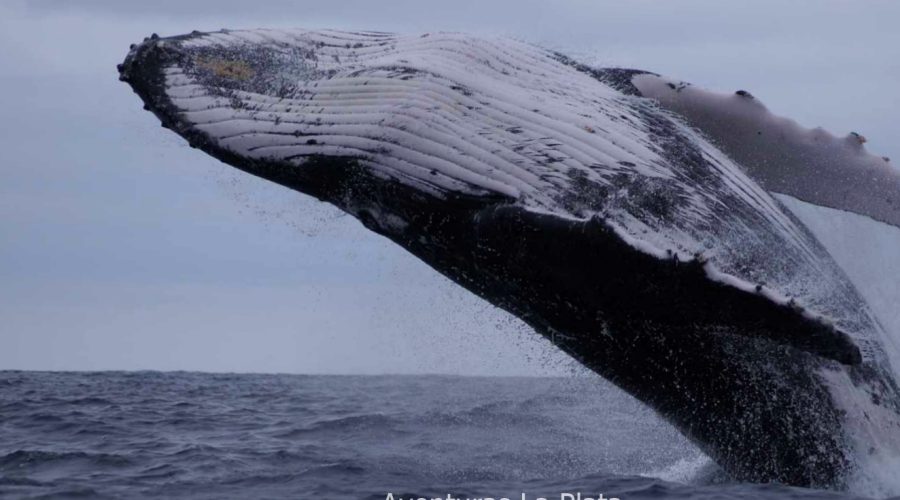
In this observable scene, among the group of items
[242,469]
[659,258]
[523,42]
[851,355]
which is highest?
[523,42]

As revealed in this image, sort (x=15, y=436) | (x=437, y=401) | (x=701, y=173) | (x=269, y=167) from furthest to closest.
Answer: (x=437, y=401) < (x=15, y=436) < (x=701, y=173) < (x=269, y=167)

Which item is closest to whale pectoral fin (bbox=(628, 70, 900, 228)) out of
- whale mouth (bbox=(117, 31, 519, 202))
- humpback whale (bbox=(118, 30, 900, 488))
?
humpback whale (bbox=(118, 30, 900, 488))

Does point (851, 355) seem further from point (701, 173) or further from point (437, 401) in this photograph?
point (437, 401)

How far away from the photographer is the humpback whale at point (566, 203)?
4562 millimetres

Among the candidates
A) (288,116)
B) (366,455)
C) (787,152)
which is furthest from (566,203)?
(366,455)

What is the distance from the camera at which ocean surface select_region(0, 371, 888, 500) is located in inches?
282

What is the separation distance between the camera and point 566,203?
4.84m

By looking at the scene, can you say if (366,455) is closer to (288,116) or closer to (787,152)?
(787,152)

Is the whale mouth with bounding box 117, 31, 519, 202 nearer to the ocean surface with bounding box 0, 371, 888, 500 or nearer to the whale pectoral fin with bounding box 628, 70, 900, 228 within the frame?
the whale pectoral fin with bounding box 628, 70, 900, 228

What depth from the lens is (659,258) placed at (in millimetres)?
4242

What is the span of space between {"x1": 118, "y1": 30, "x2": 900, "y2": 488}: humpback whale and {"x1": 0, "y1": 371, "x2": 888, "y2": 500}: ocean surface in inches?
23.4

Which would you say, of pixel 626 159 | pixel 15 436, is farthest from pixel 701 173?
pixel 15 436

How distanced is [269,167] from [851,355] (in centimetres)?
265

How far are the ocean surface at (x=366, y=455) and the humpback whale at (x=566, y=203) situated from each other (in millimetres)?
594
